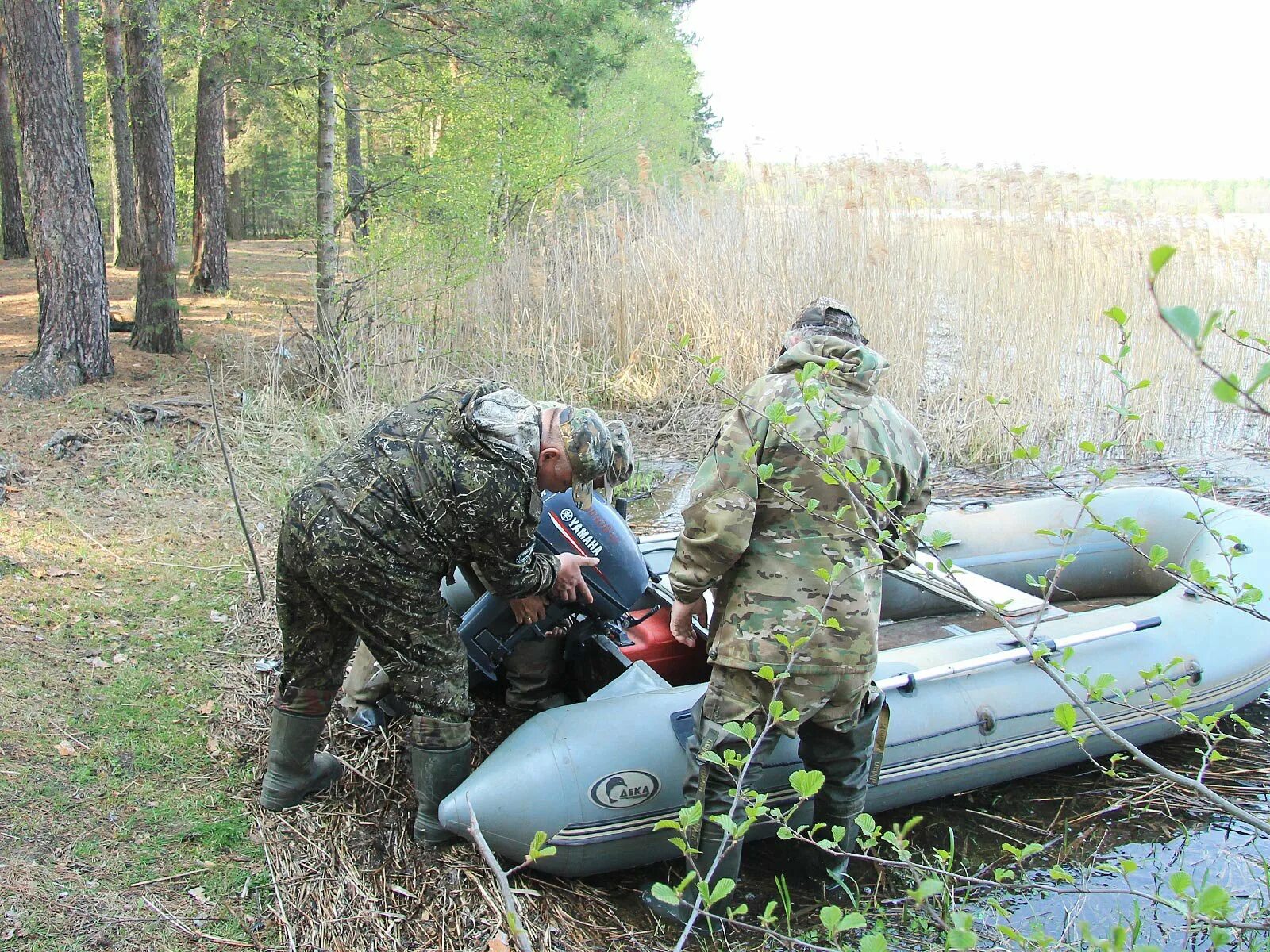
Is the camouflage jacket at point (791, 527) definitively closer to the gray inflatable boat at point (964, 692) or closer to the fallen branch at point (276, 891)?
the gray inflatable boat at point (964, 692)

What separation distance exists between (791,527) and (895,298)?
5421 mm

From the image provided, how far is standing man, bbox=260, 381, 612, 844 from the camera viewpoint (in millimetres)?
2812

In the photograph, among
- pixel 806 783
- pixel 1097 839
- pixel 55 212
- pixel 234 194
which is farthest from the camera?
pixel 234 194

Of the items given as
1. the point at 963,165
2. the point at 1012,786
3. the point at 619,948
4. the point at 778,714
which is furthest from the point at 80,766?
the point at 963,165

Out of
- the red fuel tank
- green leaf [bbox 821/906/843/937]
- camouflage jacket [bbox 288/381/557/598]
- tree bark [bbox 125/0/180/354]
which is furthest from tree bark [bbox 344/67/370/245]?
green leaf [bbox 821/906/843/937]

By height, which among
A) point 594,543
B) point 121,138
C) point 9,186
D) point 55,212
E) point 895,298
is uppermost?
point 121,138

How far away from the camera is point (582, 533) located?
338 centimetres

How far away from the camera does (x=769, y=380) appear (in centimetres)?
299

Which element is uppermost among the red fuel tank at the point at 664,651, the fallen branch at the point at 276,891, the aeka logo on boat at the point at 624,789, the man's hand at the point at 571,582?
the man's hand at the point at 571,582

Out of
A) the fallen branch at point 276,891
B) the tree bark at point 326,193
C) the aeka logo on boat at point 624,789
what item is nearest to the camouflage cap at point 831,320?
the aeka logo on boat at point 624,789

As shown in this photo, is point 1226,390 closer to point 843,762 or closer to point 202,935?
point 843,762

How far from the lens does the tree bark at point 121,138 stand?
1039 cm

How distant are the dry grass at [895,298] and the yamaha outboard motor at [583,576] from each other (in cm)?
454

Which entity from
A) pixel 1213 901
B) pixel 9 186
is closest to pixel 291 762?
pixel 1213 901
